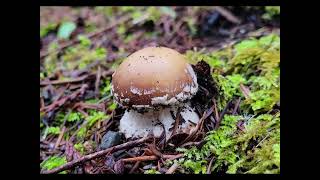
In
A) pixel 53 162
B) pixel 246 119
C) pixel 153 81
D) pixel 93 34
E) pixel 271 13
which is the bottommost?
pixel 53 162

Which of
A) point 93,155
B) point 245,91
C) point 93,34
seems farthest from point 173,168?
point 93,34

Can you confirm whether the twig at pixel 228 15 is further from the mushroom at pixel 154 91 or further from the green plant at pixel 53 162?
the green plant at pixel 53 162

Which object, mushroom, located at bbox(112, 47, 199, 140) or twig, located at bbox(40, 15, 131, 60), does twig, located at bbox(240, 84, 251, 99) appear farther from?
twig, located at bbox(40, 15, 131, 60)

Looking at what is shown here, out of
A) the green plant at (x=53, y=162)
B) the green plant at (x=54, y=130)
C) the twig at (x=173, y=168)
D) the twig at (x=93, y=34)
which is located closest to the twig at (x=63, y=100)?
the green plant at (x=54, y=130)

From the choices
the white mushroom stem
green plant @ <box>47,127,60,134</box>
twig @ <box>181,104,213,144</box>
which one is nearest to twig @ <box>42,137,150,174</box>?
the white mushroom stem

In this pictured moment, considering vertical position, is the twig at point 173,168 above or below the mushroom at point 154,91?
below

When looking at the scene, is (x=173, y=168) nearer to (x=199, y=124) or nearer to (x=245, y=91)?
(x=199, y=124)
